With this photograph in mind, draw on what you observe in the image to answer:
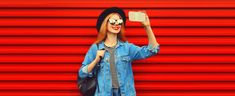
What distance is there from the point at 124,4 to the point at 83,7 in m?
0.52

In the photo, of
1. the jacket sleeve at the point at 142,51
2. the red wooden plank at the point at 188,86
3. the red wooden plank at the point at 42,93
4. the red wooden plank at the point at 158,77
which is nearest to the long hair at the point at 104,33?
the jacket sleeve at the point at 142,51

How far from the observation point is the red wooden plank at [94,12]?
248 inches

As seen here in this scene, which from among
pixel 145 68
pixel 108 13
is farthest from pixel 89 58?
pixel 145 68

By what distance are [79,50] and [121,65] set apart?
0.77 meters

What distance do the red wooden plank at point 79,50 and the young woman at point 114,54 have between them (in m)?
0.45

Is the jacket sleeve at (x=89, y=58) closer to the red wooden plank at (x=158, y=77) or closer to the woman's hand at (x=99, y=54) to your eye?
the woman's hand at (x=99, y=54)

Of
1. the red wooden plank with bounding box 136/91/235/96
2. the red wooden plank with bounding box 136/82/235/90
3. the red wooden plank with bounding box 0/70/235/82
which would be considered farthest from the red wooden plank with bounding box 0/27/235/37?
the red wooden plank with bounding box 136/91/235/96

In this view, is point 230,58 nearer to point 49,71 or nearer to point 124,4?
point 124,4

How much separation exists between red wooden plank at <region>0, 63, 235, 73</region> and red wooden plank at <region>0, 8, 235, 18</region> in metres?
0.63

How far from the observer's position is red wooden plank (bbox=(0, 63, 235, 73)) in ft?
20.7

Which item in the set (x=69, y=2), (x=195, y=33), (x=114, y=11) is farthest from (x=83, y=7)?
(x=195, y=33)

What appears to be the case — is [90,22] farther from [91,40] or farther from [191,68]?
[191,68]

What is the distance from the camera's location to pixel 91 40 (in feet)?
20.8

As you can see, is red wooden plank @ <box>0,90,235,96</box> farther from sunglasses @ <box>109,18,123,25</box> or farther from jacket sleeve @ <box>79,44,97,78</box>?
sunglasses @ <box>109,18,123,25</box>
